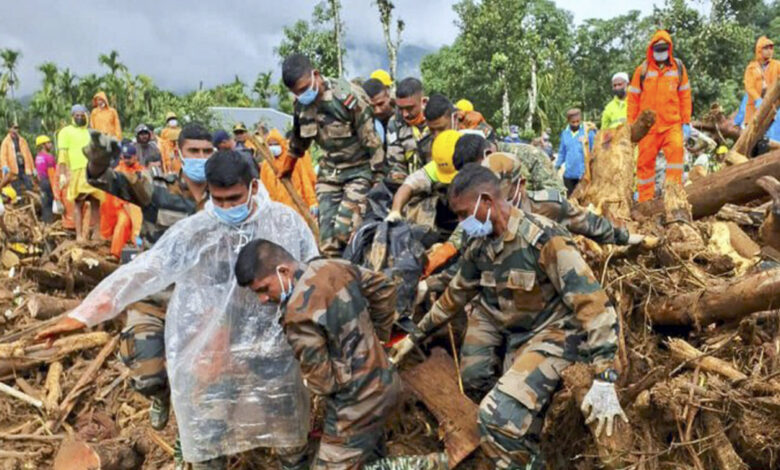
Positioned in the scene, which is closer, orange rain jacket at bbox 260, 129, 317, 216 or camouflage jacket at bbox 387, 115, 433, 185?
camouflage jacket at bbox 387, 115, 433, 185

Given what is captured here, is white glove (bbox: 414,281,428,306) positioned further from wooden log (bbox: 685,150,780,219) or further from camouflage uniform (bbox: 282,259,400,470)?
wooden log (bbox: 685,150,780,219)

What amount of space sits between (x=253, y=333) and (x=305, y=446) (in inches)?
25.4

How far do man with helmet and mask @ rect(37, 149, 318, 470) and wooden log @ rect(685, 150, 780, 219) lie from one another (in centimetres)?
362

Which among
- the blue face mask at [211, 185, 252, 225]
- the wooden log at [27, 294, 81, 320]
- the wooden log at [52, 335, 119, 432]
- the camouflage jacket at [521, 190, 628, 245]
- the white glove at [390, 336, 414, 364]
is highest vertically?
the blue face mask at [211, 185, 252, 225]

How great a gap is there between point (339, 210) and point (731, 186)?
307 centimetres

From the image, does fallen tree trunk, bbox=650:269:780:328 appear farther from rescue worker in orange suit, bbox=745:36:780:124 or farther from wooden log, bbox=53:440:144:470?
rescue worker in orange suit, bbox=745:36:780:124

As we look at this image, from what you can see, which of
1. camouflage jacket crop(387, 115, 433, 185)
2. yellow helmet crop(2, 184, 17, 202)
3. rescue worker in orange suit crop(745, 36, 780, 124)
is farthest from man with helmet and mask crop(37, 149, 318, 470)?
yellow helmet crop(2, 184, 17, 202)

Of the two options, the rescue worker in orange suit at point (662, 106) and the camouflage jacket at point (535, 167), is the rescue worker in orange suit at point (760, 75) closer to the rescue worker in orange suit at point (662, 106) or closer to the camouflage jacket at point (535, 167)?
the rescue worker in orange suit at point (662, 106)

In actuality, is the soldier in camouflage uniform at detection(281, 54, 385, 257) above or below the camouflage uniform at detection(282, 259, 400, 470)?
above

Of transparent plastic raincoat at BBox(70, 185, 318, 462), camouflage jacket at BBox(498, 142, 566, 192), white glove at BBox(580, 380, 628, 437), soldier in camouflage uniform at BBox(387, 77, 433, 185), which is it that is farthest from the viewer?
soldier in camouflage uniform at BBox(387, 77, 433, 185)

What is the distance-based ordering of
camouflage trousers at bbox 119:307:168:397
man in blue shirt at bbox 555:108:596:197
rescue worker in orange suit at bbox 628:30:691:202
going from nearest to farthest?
camouflage trousers at bbox 119:307:168:397
rescue worker in orange suit at bbox 628:30:691:202
man in blue shirt at bbox 555:108:596:197

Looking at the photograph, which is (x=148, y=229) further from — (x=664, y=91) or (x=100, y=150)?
(x=664, y=91)

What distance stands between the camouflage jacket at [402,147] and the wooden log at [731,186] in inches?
89.7

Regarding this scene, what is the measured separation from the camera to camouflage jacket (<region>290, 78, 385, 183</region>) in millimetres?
5242
